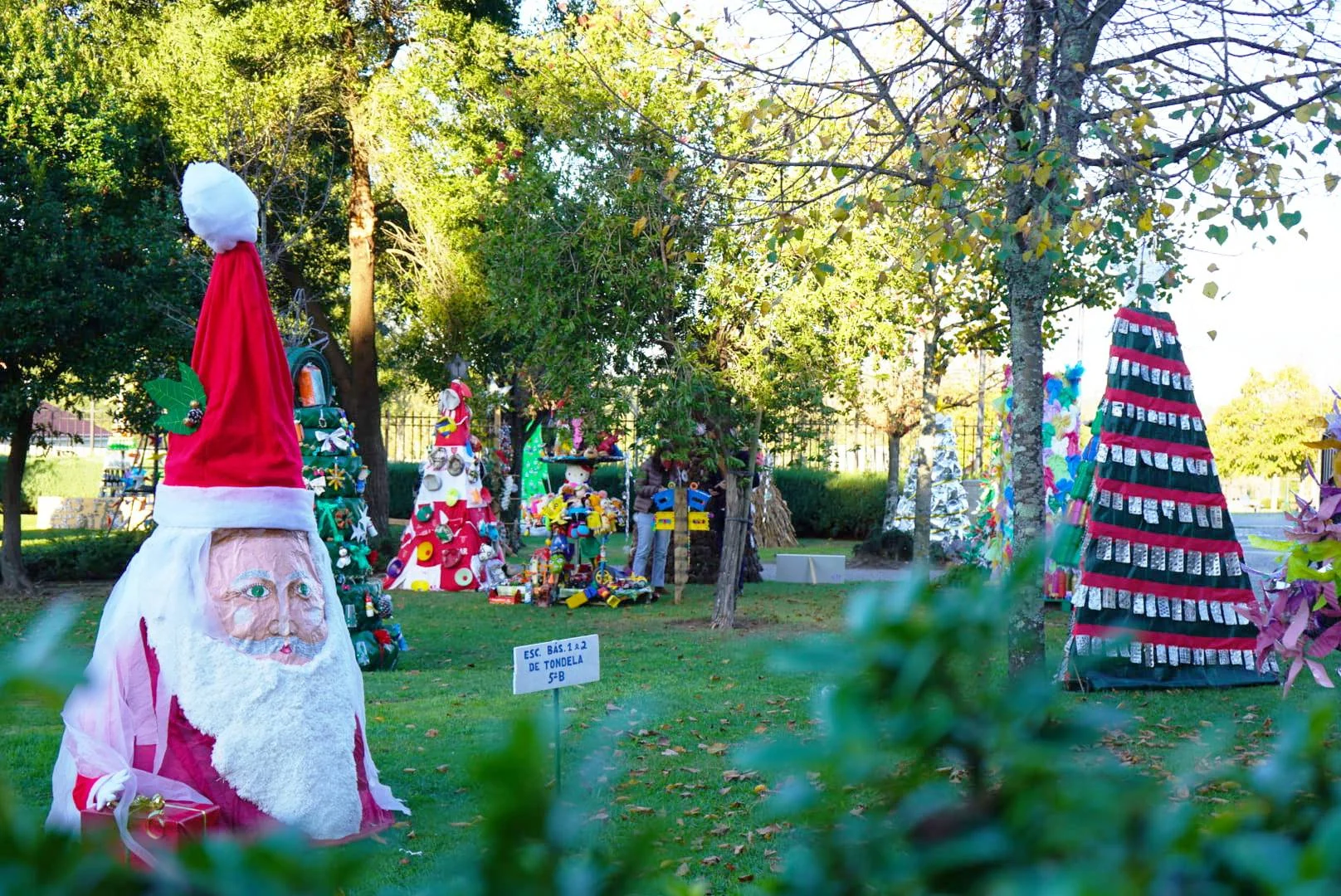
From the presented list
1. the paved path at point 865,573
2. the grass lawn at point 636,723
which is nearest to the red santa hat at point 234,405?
the grass lawn at point 636,723

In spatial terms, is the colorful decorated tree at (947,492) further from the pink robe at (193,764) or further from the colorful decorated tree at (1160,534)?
the pink robe at (193,764)

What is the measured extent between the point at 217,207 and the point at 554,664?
2.47 meters

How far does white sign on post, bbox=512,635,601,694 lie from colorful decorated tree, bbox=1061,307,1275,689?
4872 mm

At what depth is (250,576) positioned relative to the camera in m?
4.97

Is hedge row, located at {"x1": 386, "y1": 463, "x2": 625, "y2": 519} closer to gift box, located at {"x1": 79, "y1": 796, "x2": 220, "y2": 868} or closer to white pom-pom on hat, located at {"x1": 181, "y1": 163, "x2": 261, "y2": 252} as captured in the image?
white pom-pom on hat, located at {"x1": 181, "y1": 163, "x2": 261, "y2": 252}

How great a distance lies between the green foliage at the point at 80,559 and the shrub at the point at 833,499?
1390cm

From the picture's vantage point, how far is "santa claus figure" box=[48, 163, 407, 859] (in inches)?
186

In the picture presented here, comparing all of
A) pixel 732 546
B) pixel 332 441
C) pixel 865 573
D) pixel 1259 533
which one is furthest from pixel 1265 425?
pixel 332 441

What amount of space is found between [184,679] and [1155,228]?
20.1 ft

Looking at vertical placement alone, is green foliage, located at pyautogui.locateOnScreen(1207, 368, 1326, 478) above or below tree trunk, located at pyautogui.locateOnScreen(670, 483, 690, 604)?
above

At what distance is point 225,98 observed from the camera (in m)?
16.9

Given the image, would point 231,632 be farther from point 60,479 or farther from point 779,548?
point 60,479

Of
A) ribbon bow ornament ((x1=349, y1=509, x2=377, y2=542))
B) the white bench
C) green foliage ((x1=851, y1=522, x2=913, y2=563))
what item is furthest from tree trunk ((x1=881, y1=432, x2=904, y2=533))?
ribbon bow ornament ((x1=349, y1=509, x2=377, y2=542))

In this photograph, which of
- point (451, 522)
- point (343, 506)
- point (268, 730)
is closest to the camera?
point (268, 730)
